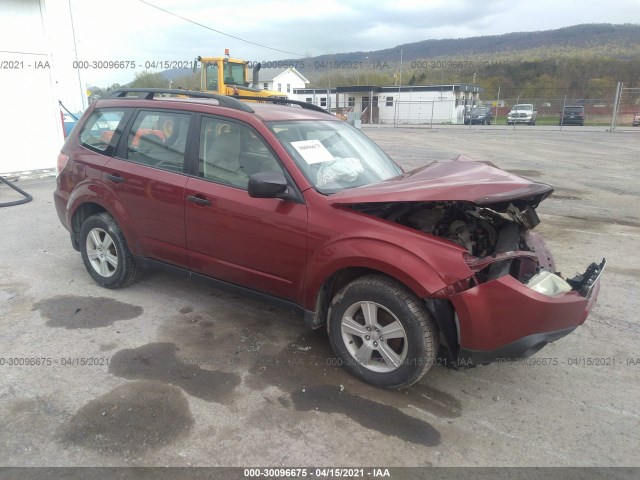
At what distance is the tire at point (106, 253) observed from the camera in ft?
14.1

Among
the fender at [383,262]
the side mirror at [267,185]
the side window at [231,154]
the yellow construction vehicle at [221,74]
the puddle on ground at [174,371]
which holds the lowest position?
the puddle on ground at [174,371]

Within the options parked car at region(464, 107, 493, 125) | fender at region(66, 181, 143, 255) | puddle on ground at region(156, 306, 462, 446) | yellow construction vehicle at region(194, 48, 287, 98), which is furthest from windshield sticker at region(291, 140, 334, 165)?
parked car at region(464, 107, 493, 125)

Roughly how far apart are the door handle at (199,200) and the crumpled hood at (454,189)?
1022 mm

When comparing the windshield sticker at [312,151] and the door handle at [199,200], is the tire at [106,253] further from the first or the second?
the windshield sticker at [312,151]

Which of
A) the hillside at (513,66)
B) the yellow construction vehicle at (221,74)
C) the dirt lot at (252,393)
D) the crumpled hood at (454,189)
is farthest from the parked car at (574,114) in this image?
the crumpled hood at (454,189)

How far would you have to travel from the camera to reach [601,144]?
19.8 metres

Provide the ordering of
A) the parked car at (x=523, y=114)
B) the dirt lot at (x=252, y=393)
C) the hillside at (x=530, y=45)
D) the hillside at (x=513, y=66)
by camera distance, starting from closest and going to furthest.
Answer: the dirt lot at (x=252, y=393)
the parked car at (x=523, y=114)
the hillside at (x=513, y=66)
the hillside at (x=530, y=45)

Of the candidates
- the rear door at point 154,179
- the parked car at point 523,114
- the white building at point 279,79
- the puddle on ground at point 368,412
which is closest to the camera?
the puddle on ground at point 368,412

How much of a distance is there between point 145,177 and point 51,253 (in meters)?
2.58

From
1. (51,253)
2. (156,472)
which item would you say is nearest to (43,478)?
(156,472)

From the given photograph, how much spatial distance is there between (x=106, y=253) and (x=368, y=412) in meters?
3.02

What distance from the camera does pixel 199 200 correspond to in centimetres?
358

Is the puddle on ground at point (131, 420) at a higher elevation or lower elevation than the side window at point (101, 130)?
lower

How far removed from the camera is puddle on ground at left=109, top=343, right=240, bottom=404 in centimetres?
302
